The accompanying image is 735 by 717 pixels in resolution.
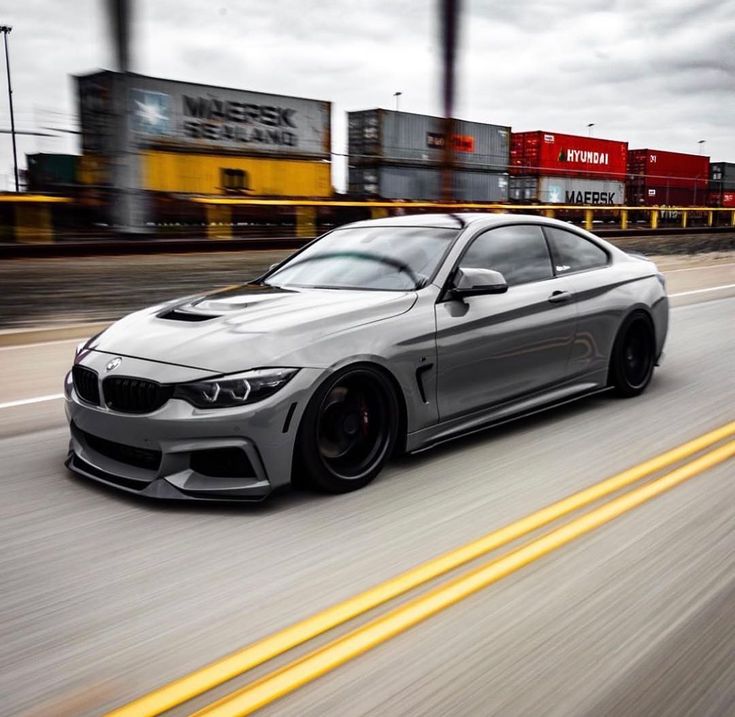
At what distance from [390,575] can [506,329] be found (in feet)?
7.46

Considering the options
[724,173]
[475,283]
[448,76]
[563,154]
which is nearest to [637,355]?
[475,283]

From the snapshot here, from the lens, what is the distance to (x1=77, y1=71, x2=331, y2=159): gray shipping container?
2836 cm

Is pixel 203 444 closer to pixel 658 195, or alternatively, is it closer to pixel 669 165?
pixel 658 195

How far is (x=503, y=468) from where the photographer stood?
5.00 m

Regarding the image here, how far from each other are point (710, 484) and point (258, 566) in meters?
2.48

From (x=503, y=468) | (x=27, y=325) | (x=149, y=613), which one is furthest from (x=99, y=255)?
(x=149, y=613)

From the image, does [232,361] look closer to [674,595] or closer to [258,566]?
[258,566]

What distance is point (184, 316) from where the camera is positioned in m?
4.79

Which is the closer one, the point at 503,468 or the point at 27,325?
the point at 503,468

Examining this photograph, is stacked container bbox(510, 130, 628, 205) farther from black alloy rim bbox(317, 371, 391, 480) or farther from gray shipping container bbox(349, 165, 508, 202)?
black alloy rim bbox(317, 371, 391, 480)

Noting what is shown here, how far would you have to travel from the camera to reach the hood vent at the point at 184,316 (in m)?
4.69

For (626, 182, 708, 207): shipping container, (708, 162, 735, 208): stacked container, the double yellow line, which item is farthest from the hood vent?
(708, 162, 735, 208): stacked container

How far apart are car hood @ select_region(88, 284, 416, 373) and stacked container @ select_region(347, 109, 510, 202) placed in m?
27.5

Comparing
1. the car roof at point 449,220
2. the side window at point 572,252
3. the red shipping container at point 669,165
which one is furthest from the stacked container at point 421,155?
the car roof at point 449,220
